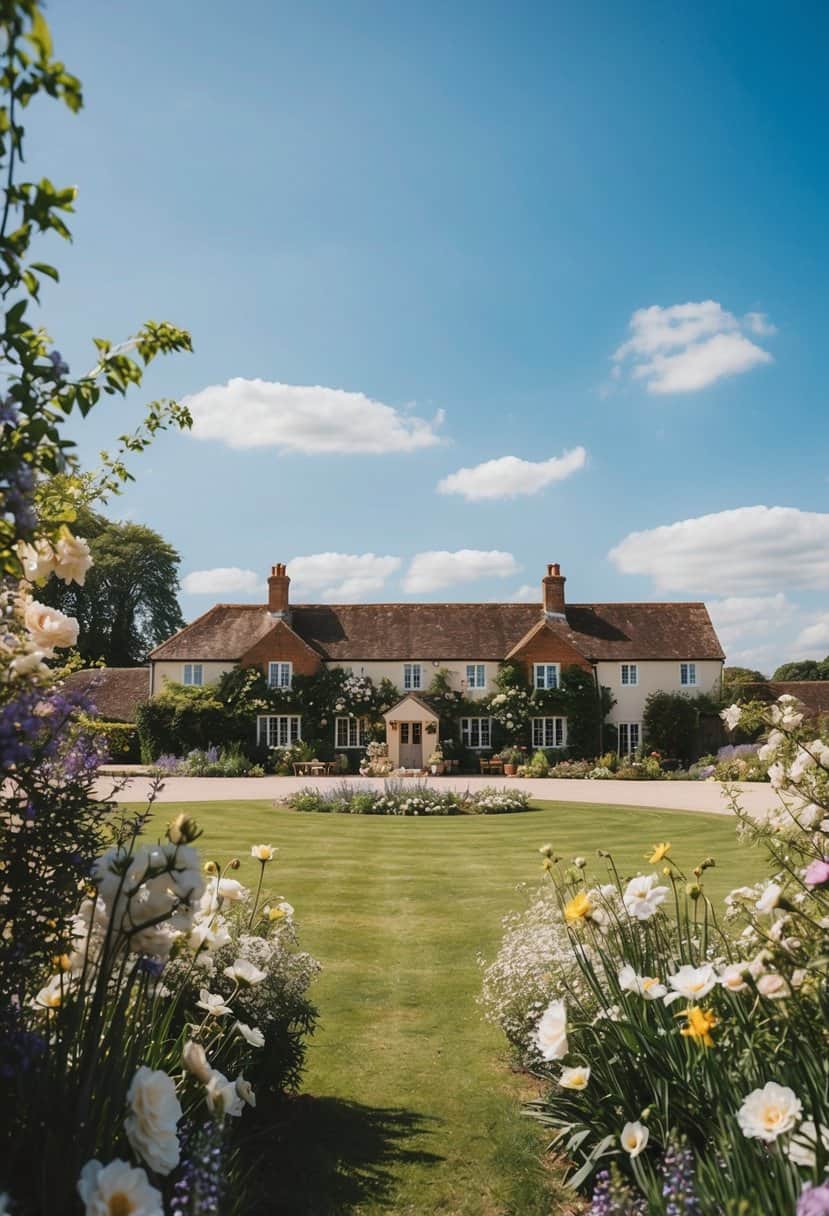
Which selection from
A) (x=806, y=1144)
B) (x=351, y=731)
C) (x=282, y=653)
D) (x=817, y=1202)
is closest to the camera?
(x=817, y=1202)

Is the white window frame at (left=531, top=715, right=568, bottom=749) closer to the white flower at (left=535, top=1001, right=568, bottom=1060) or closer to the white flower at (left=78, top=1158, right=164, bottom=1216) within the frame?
the white flower at (left=535, top=1001, right=568, bottom=1060)

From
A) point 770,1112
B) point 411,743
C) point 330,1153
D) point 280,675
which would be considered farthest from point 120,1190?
point 280,675

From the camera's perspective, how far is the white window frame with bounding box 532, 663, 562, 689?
38531mm

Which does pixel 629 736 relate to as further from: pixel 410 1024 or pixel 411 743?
pixel 410 1024

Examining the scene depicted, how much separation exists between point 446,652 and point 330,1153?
3489 cm

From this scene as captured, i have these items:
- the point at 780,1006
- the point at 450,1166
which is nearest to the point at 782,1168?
the point at 780,1006

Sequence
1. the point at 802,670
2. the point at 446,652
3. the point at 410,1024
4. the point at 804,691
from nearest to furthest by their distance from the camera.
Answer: the point at 410,1024, the point at 446,652, the point at 804,691, the point at 802,670

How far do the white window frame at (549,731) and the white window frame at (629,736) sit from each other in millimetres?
2427

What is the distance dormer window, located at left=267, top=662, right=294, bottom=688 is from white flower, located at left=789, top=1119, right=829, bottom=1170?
35.8m

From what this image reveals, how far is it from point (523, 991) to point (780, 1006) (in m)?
2.72

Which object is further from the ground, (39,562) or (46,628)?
(39,562)

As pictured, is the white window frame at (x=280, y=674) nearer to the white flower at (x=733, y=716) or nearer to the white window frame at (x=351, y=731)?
the white window frame at (x=351, y=731)

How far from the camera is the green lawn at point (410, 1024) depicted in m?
4.64

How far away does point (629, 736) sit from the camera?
1533 inches
